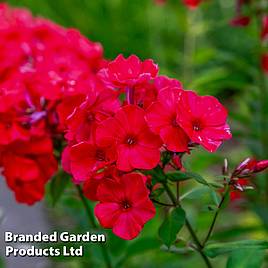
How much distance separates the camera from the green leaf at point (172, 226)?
1074 millimetres

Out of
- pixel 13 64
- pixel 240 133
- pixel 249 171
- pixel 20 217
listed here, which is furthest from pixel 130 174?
pixel 20 217

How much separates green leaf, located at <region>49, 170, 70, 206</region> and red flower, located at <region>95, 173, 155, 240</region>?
0.43 m

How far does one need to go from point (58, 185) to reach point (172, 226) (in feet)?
1.46

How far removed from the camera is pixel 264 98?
80.4 inches

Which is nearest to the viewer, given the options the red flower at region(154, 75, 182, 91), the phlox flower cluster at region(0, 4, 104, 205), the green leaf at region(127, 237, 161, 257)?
the red flower at region(154, 75, 182, 91)

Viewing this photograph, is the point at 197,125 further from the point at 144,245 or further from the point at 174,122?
the point at 144,245

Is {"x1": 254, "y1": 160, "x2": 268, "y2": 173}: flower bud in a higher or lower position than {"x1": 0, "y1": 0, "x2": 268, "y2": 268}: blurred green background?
lower

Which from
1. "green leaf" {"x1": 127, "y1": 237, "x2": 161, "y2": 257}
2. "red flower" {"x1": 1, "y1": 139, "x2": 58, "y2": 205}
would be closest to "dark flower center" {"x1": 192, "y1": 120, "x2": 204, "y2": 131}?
"red flower" {"x1": 1, "y1": 139, "x2": 58, "y2": 205}

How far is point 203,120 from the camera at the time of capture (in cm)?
105

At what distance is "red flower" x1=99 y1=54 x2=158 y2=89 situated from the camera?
1078 mm

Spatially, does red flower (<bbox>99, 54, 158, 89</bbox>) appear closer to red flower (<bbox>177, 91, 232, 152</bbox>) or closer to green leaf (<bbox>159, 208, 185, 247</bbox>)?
red flower (<bbox>177, 91, 232, 152</bbox>)

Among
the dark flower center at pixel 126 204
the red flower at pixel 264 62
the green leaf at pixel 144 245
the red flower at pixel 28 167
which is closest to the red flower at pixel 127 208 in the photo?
the dark flower center at pixel 126 204

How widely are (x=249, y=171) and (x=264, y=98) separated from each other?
1023 mm

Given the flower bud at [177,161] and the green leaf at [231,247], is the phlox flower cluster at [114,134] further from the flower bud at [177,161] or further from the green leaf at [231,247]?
the green leaf at [231,247]
